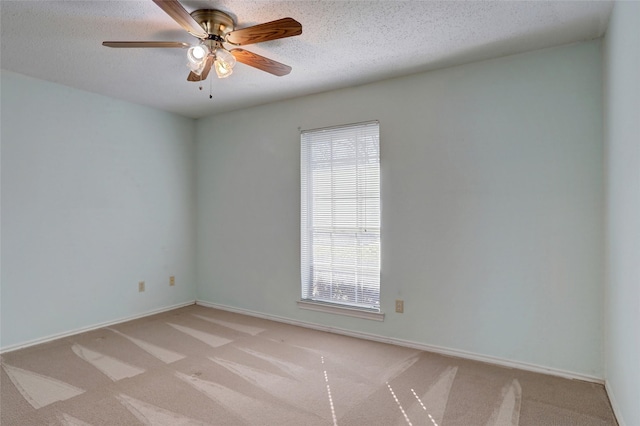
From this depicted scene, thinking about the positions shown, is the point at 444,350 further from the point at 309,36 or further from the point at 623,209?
the point at 309,36

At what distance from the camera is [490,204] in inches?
116

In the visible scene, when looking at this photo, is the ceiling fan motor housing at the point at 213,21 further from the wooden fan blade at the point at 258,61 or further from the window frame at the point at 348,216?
the window frame at the point at 348,216

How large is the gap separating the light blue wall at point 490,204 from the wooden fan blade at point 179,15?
1.77 m

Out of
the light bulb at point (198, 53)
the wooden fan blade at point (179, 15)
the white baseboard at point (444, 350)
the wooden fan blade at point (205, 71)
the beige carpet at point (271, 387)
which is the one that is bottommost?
the beige carpet at point (271, 387)

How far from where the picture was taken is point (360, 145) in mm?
Result: 3562

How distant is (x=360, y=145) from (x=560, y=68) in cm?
167

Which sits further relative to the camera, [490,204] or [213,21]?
[490,204]

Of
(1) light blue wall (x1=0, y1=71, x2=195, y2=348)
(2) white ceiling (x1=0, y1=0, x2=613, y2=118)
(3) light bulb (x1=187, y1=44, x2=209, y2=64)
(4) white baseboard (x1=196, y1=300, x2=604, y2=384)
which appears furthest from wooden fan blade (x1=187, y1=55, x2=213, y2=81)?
(4) white baseboard (x1=196, y1=300, x2=604, y2=384)

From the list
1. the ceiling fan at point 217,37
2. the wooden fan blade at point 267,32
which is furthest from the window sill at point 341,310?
the wooden fan blade at point 267,32

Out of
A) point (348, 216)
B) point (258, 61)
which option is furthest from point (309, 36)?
point (348, 216)

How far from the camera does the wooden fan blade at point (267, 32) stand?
198cm

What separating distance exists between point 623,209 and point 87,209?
4.42m

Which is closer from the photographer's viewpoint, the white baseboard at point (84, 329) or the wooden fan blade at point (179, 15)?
the wooden fan blade at point (179, 15)

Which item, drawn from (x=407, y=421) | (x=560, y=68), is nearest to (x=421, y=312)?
(x=407, y=421)
